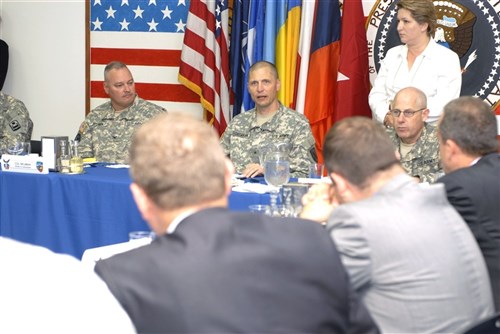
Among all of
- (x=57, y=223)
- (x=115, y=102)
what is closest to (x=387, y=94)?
(x=115, y=102)

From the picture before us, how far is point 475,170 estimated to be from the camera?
217 centimetres

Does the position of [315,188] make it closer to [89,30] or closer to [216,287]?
[216,287]

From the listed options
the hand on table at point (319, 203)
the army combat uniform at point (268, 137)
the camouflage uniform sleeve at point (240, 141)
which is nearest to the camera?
the hand on table at point (319, 203)

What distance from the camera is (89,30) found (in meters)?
6.44

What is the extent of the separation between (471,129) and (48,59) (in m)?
5.30

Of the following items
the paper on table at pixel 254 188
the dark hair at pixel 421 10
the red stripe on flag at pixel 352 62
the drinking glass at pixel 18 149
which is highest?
the dark hair at pixel 421 10

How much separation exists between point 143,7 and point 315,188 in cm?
424

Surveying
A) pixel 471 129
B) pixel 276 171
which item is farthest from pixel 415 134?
pixel 471 129

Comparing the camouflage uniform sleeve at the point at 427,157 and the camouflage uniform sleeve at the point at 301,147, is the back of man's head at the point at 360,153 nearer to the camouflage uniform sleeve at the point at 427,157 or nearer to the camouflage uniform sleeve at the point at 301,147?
the camouflage uniform sleeve at the point at 427,157

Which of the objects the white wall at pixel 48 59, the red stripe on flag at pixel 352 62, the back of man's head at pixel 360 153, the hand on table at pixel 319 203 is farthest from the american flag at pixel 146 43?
the back of man's head at pixel 360 153

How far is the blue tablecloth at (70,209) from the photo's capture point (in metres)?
3.54

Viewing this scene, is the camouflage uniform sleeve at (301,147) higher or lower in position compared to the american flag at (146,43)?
lower

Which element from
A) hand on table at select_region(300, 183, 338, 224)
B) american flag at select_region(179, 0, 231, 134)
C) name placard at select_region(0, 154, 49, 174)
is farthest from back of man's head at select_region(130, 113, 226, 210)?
american flag at select_region(179, 0, 231, 134)

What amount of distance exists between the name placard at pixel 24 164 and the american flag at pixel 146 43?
2330mm
